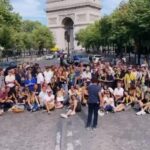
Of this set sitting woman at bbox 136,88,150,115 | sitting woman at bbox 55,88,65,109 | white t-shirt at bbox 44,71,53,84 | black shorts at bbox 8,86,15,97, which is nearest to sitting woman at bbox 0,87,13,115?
black shorts at bbox 8,86,15,97

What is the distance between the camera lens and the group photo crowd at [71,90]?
18.2 metres

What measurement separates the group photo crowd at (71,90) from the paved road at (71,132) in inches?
30.1

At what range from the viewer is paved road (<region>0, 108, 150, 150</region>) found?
11.9 meters

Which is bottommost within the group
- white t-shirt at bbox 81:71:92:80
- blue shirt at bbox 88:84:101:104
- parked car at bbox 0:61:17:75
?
parked car at bbox 0:61:17:75

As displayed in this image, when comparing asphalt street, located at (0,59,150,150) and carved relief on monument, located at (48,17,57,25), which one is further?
carved relief on monument, located at (48,17,57,25)

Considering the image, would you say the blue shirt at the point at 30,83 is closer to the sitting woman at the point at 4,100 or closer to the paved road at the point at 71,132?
the sitting woman at the point at 4,100

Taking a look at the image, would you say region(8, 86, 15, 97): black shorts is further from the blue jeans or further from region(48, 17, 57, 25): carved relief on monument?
region(48, 17, 57, 25): carved relief on monument

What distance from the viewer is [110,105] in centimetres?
1809

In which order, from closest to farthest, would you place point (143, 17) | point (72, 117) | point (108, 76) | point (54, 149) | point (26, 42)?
point (54, 149)
point (72, 117)
point (108, 76)
point (143, 17)
point (26, 42)

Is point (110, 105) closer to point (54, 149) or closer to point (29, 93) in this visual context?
point (29, 93)

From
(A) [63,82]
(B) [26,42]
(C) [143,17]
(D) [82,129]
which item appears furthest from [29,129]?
(B) [26,42]

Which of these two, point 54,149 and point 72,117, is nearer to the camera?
point 54,149

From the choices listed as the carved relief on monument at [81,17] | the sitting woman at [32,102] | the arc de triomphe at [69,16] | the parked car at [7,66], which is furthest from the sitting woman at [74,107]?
the carved relief on monument at [81,17]

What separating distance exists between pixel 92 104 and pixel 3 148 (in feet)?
11.7
